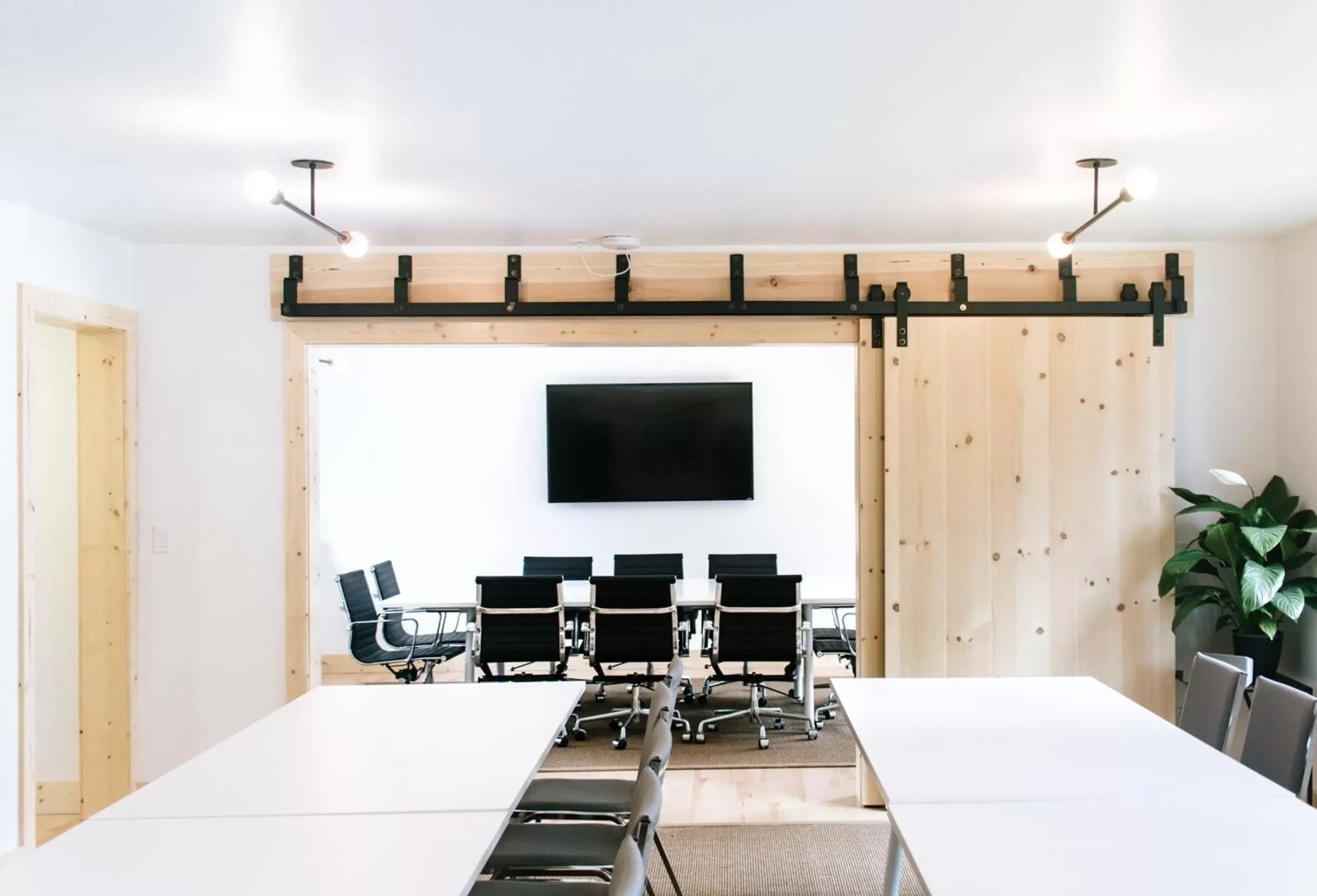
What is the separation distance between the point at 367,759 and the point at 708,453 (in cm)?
551

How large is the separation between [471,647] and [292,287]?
2206 millimetres

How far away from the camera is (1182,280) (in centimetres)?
480

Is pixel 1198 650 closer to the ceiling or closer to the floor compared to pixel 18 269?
closer to the floor

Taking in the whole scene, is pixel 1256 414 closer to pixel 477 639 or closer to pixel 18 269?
pixel 477 639

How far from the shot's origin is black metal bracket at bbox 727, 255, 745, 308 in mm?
4793

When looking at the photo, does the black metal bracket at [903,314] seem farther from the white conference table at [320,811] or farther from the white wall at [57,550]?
the white wall at [57,550]

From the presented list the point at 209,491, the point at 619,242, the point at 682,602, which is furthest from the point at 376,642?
the point at 619,242

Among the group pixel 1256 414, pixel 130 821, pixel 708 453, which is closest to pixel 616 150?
pixel 130 821

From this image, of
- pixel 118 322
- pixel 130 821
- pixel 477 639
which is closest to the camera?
pixel 130 821

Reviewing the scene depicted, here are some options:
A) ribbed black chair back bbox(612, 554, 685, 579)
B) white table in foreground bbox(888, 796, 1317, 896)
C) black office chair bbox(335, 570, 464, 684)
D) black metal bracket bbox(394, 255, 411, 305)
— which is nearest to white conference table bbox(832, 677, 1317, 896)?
white table in foreground bbox(888, 796, 1317, 896)

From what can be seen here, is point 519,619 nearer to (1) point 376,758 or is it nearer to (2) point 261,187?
(1) point 376,758

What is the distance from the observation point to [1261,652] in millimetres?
4371

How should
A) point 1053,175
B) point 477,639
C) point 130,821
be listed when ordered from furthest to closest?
point 477,639 < point 1053,175 < point 130,821

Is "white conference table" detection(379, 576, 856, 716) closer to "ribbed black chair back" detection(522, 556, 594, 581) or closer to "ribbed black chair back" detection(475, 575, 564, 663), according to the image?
"ribbed black chair back" detection(475, 575, 564, 663)
